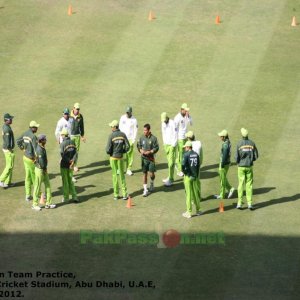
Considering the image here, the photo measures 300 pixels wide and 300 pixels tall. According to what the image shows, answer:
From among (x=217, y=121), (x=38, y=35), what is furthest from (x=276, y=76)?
(x=38, y=35)

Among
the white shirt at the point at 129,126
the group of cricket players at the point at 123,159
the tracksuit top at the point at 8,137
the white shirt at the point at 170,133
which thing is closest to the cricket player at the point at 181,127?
the group of cricket players at the point at 123,159

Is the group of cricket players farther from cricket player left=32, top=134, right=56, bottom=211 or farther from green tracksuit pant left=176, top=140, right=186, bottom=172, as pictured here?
green tracksuit pant left=176, top=140, right=186, bottom=172

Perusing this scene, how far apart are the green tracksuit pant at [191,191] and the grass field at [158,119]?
46 cm

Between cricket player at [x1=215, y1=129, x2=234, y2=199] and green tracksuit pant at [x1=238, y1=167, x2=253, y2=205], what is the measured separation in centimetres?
67

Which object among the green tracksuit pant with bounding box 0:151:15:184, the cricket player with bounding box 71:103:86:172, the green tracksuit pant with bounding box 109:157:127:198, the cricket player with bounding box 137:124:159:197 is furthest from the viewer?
the cricket player with bounding box 71:103:86:172

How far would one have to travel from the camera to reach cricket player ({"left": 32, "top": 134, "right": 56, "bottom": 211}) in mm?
31234

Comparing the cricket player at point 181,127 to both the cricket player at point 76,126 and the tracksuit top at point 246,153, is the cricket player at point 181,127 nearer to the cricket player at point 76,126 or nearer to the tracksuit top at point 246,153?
the cricket player at point 76,126

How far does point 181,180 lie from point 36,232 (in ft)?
20.6

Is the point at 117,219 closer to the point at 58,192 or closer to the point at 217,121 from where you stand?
the point at 58,192

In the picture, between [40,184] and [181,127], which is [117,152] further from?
[181,127]

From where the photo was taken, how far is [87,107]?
3912 centimetres

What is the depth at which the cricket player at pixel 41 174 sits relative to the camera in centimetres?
3123

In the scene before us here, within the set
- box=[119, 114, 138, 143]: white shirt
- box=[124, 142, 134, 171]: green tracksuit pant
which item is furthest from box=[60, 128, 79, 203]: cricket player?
box=[124, 142, 134, 171]: green tracksuit pant

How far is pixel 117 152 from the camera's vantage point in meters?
32.4
